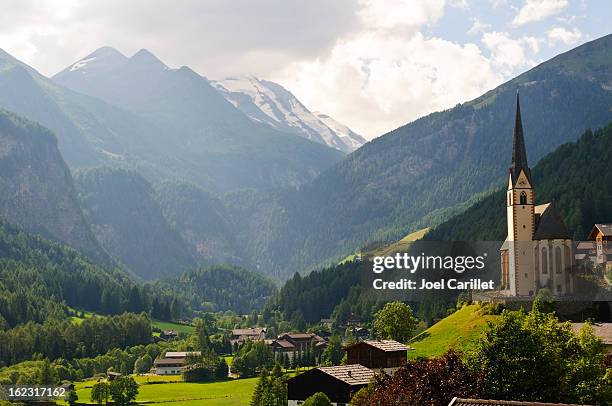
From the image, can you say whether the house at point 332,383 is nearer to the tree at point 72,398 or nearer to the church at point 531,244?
the church at point 531,244

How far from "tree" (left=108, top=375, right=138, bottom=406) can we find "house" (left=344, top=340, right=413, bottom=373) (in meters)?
44.5

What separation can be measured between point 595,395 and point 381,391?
13.4m

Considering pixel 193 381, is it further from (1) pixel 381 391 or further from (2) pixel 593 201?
(1) pixel 381 391

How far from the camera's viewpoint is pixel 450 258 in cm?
17062

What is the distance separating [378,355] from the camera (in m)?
108

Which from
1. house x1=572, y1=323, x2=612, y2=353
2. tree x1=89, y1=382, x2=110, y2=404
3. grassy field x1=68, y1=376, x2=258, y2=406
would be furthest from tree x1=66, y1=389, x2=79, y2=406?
house x1=572, y1=323, x2=612, y2=353

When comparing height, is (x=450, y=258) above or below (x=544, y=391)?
above

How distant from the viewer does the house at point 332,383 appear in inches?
3684

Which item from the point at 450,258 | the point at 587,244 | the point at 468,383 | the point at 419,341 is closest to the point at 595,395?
the point at 468,383

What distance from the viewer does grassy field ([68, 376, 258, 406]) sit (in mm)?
135375

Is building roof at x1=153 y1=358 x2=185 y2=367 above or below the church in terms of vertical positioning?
below

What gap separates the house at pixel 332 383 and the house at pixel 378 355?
20.5ft

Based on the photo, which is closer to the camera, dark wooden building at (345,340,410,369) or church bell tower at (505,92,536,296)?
dark wooden building at (345,340,410,369)

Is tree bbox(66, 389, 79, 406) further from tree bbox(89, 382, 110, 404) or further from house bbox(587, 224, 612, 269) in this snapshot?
house bbox(587, 224, 612, 269)
